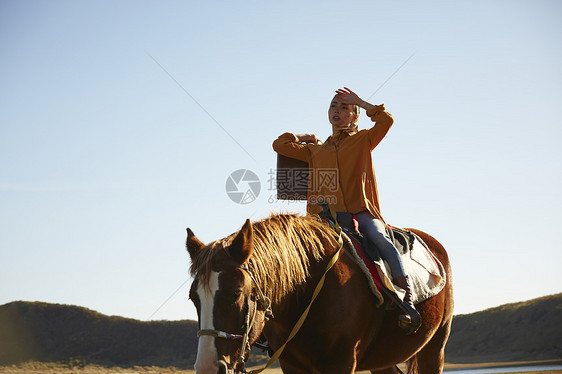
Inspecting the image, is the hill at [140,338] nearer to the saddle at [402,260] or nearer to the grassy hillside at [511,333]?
the grassy hillside at [511,333]

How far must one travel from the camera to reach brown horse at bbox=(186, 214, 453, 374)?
3551 mm

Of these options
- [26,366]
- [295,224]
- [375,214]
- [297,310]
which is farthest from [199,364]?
[26,366]

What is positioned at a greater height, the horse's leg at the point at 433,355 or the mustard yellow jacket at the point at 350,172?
the mustard yellow jacket at the point at 350,172

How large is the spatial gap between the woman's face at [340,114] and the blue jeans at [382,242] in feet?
3.61

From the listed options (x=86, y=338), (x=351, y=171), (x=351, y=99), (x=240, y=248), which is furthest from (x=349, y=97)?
(x=86, y=338)

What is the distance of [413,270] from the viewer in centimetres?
525

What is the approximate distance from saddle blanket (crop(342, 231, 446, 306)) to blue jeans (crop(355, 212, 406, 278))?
66mm

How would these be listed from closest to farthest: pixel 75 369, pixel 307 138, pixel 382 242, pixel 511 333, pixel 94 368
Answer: pixel 382 242
pixel 307 138
pixel 75 369
pixel 94 368
pixel 511 333

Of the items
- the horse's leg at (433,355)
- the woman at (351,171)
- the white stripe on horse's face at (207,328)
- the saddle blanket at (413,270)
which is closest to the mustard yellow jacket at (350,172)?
the woman at (351,171)

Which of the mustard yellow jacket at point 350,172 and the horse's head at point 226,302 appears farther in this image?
the mustard yellow jacket at point 350,172

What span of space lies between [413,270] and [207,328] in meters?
2.56

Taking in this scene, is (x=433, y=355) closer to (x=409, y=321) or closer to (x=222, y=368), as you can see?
(x=409, y=321)

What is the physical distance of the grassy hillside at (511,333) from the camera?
3366 centimetres

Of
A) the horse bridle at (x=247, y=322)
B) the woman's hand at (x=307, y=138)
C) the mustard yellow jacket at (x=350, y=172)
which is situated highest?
the woman's hand at (x=307, y=138)
